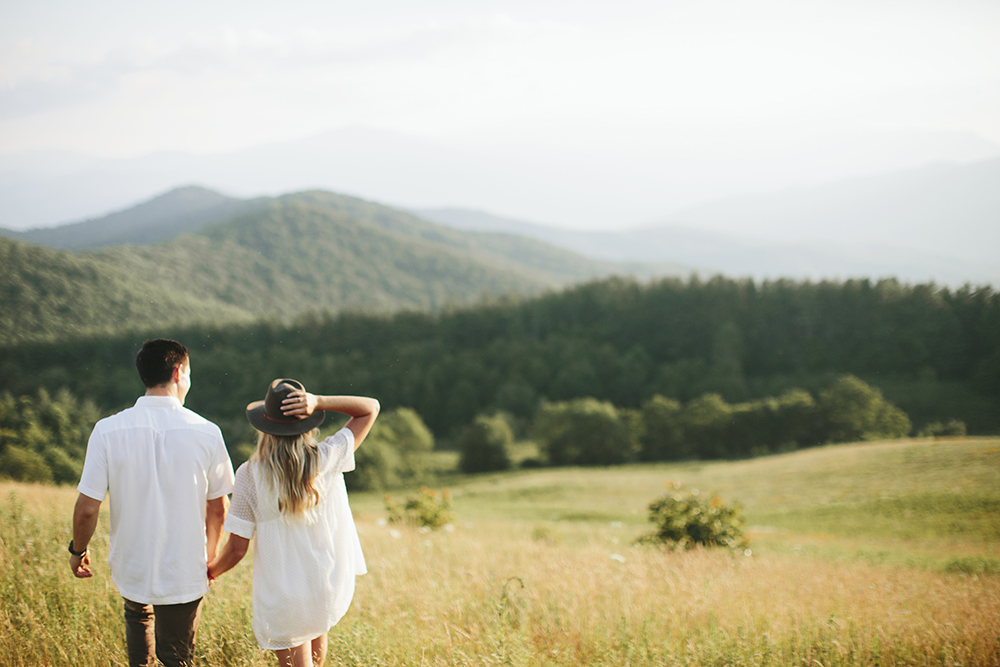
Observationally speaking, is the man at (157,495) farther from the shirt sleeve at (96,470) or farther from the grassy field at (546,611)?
the grassy field at (546,611)

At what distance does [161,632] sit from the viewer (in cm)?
288

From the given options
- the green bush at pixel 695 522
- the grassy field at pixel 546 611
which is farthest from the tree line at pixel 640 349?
the grassy field at pixel 546 611

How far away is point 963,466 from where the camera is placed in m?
25.3

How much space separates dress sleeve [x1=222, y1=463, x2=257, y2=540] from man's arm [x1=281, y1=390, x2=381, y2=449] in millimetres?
403

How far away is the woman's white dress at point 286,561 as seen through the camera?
8.81 feet

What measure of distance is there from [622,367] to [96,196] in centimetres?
Result: 6943

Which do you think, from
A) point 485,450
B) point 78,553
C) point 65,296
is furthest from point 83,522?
point 485,450

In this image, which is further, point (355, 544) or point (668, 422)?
point (668, 422)

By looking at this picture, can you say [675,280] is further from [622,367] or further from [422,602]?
[422,602]

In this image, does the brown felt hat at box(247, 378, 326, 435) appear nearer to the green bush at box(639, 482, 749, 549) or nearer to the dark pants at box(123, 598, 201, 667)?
the dark pants at box(123, 598, 201, 667)

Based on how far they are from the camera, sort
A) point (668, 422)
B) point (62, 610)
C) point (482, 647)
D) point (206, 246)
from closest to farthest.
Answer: point (482, 647) < point (62, 610) < point (668, 422) < point (206, 246)

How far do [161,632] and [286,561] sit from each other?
2.84 ft

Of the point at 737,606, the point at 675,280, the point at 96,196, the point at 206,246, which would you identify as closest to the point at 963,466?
the point at 737,606

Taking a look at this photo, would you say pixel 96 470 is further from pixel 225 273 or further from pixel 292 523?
pixel 225 273
